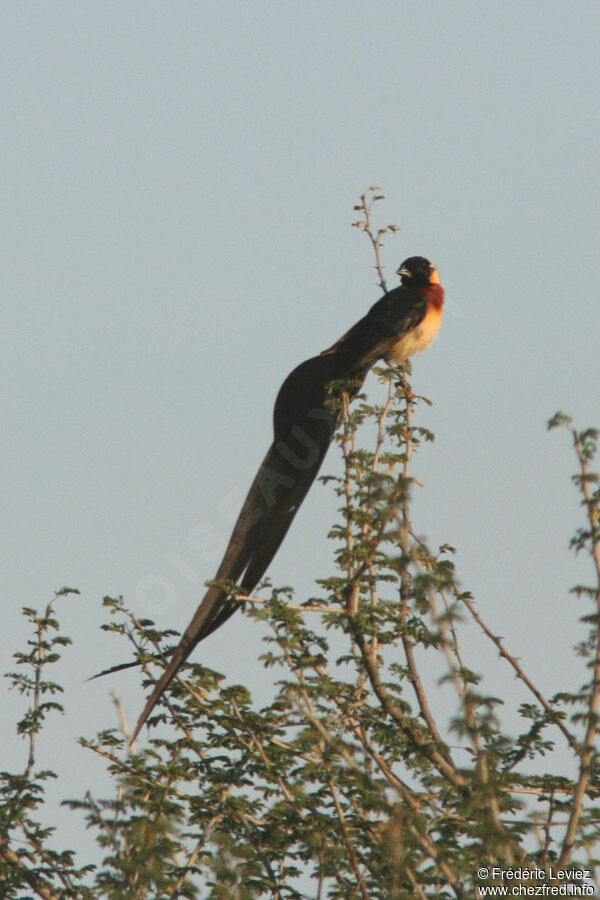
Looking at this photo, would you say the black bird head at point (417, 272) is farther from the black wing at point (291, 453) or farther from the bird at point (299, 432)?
the black wing at point (291, 453)

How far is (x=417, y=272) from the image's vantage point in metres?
8.16

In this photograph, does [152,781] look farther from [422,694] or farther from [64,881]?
[422,694]

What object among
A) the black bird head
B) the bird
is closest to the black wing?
the bird

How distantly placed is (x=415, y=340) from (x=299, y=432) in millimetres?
1504

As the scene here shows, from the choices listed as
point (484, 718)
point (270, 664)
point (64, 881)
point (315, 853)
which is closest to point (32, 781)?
point (64, 881)

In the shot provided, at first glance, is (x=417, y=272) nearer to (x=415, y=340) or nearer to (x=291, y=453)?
(x=415, y=340)

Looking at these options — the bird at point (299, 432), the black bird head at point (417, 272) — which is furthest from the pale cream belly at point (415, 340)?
the black bird head at point (417, 272)

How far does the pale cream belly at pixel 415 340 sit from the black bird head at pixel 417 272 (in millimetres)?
529

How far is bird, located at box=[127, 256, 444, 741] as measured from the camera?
5.00 metres

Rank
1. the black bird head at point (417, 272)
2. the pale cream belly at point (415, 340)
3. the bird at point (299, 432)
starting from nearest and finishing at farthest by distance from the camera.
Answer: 1. the bird at point (299, 432)
2. the pale cream belly at point (415, 340)
3. the black bird head at point (417, 272)

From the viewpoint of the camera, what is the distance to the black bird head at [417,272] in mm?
8078

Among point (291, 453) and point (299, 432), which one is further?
point (299, 432)

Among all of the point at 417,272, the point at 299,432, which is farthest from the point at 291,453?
the point at 417,272

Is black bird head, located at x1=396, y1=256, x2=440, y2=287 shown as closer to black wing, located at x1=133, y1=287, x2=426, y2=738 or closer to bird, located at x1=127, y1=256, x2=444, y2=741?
bird, located at x1=127, y1=256, x2=444, y2=741
